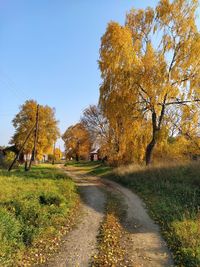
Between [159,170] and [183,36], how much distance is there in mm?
11525

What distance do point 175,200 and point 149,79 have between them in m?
11.5

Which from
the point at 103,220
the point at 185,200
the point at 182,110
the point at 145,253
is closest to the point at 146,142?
the point at 182,110

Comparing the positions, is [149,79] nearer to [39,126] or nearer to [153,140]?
[153,140]

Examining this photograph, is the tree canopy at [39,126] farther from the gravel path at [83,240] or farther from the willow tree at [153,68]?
the gravel path at [83,240]

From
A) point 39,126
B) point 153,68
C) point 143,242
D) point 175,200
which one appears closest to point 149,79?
point 153,68

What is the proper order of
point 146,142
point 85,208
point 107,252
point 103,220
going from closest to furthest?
point 107,252, point 103,220, point 85,208, point 146,142

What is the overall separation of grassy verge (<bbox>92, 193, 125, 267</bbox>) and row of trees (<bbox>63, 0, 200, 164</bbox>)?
11.6 m

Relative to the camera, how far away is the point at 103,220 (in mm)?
12469

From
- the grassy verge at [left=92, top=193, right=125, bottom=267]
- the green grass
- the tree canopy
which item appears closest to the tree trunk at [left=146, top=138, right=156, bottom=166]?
Result: the green grass

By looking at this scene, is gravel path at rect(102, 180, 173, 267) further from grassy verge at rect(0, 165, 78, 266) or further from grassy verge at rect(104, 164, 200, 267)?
grassy verge at rect(0, 165, 78, 266)

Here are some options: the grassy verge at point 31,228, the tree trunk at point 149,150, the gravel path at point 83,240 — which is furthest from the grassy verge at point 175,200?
the grassy verge at point 31,228

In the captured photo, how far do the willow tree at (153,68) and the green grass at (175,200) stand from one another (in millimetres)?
4409

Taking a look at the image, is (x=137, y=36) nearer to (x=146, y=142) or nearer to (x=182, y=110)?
(x=182, y=110)

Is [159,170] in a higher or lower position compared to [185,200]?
higher
